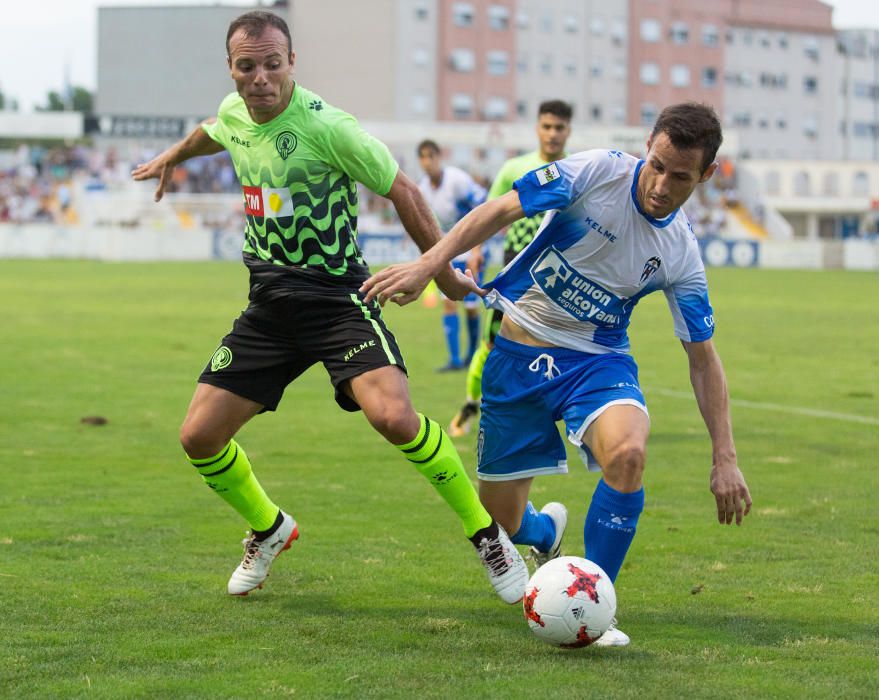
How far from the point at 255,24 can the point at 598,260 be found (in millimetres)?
1620

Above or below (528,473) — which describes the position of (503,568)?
below

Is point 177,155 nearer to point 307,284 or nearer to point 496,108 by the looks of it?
point 307,284

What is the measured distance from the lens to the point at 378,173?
17.8ft

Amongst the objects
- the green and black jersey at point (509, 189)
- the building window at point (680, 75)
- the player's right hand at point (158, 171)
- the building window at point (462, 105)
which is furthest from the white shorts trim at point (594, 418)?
the building window at point (680, 75)

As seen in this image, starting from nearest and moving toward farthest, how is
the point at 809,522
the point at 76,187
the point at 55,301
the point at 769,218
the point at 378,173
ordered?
1. the point at 378,173
2. the point at 809,522
3. the point at 55,301
4. the point at 76,187
5. the point at 769,218

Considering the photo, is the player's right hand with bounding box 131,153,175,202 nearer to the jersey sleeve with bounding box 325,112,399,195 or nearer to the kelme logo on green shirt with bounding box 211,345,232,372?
the kelme logo on green shirt with bounding box 211,345,232,372

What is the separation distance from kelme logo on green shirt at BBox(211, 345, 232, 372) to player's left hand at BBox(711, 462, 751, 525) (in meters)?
1.97

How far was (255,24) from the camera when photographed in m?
5.40

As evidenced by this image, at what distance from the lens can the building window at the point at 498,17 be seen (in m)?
78.2

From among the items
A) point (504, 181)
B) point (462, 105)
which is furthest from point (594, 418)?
point (462, 105)

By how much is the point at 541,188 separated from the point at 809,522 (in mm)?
3220

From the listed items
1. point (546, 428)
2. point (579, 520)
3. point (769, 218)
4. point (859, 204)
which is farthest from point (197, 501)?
point (859, 204)

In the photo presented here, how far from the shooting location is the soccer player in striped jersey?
490 centimetres

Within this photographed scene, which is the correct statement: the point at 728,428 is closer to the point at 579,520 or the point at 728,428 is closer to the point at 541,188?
the point at 541,188
